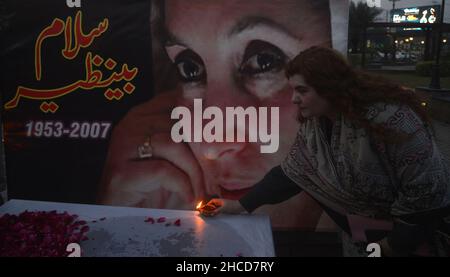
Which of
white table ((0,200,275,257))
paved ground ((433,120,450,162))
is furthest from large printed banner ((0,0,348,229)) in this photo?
paved ground ((433,120,450,162))

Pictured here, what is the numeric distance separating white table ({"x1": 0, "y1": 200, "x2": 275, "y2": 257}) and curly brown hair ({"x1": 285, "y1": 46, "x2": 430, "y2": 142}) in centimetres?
81

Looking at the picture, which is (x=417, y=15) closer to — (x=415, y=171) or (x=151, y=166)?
(x=415, y=171)

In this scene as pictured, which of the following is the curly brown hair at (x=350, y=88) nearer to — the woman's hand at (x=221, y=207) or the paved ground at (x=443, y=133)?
the woman's hand at (x=221, y=207)

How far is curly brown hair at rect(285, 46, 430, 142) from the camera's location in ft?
6.68

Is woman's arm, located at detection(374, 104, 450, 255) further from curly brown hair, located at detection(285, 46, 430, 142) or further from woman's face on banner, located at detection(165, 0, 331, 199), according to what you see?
woman's face on banner, located at detection(165, 0, 331, 199)

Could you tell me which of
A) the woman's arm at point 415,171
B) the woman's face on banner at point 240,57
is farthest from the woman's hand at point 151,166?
the woman's arm at point 415,171

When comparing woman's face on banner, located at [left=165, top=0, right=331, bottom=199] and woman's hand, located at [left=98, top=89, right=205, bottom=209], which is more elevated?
woman's face on banner, located at [left=165, top=0, right=331, bottom=199]

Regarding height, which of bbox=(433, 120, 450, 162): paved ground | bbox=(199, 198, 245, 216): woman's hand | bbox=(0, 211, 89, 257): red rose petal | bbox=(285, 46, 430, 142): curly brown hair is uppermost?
bbox=(285, 46, 430, 142): curly brown hair

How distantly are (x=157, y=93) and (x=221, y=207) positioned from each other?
83 cm

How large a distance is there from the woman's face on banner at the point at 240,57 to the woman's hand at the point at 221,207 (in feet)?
0.30

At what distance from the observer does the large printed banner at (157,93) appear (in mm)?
2424
